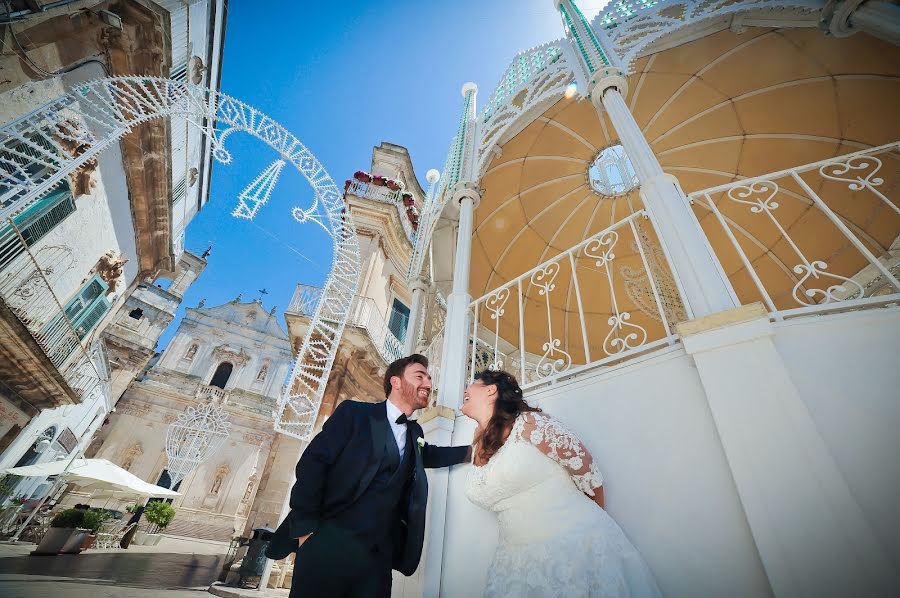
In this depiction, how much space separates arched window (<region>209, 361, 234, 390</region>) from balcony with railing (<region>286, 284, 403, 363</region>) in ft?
70.3

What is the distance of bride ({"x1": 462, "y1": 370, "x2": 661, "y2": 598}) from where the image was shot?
148cm

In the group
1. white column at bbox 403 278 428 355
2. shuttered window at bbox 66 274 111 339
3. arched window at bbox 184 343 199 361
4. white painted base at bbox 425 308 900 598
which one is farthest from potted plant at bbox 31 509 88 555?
→ arched window at bbox 184 343 199 361

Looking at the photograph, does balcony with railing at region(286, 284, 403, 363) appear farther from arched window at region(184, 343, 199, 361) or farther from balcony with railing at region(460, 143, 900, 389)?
arched window at region(184, 343, 199, 361)

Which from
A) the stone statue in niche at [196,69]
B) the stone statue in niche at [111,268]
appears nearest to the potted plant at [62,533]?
the stone statue in niche at [111,268]

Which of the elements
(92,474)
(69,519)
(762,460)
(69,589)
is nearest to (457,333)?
(762,460)

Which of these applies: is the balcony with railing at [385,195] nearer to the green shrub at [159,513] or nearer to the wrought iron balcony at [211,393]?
the green shrub at [159,513]

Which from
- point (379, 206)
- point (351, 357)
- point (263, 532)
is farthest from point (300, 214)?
point (263, 532)

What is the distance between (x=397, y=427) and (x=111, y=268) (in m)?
14.8

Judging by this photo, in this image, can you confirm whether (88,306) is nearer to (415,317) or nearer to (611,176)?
(415,317)

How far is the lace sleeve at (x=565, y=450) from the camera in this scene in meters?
1.81

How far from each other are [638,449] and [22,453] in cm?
1952

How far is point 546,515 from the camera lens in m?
1.71

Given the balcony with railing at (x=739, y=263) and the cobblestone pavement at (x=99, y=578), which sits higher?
the balcony with railing at (x=739, y=263)

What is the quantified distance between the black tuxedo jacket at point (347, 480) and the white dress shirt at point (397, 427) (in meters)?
0.04
